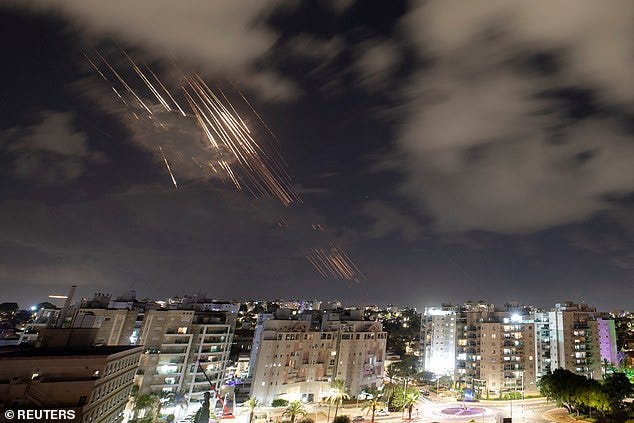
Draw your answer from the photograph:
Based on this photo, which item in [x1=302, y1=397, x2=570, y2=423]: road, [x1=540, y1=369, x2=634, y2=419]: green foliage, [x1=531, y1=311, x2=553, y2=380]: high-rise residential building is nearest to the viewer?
[x1=540, y1=369, x2=634, y2=419]: green foliage

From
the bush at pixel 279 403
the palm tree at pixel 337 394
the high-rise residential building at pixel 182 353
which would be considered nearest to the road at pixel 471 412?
the palm tree at pixel 337 394

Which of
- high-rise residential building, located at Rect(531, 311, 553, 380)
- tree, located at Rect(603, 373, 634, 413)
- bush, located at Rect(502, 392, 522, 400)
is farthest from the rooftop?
high-rise residential building, located at Rect(531, 311, 553, 380)

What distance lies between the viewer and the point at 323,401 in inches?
2872

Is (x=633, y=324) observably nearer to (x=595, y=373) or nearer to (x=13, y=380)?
(x=595, y=373)

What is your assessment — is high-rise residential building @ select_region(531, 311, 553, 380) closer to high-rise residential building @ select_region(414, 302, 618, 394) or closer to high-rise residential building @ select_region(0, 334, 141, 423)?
high-rise residential building @ select_region(414, 302, 618, 394)

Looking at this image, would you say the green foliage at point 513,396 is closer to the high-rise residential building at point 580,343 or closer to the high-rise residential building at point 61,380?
the high-rise residential building at point 580,343

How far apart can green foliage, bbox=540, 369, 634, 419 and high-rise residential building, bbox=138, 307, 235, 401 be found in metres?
58.3

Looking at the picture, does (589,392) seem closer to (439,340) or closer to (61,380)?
(439,340)

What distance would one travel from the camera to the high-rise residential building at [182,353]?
63.2 metres

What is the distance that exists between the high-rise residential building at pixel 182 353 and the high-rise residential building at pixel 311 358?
7.62 metres

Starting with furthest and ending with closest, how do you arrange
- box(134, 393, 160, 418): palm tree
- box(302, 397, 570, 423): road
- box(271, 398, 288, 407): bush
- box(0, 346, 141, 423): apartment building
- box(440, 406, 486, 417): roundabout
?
box(440, 406, 486, 417): roundabout → box(271, 398, 288, 407): bush → box(302, 397, 570, 423): road → box(134, 393, 160, 418): palm tree → box(0, 346, 141, 423): apartment building

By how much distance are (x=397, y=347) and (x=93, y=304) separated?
333ft

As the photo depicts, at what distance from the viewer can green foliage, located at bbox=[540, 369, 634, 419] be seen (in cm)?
5959

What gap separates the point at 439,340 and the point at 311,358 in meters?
45.0
